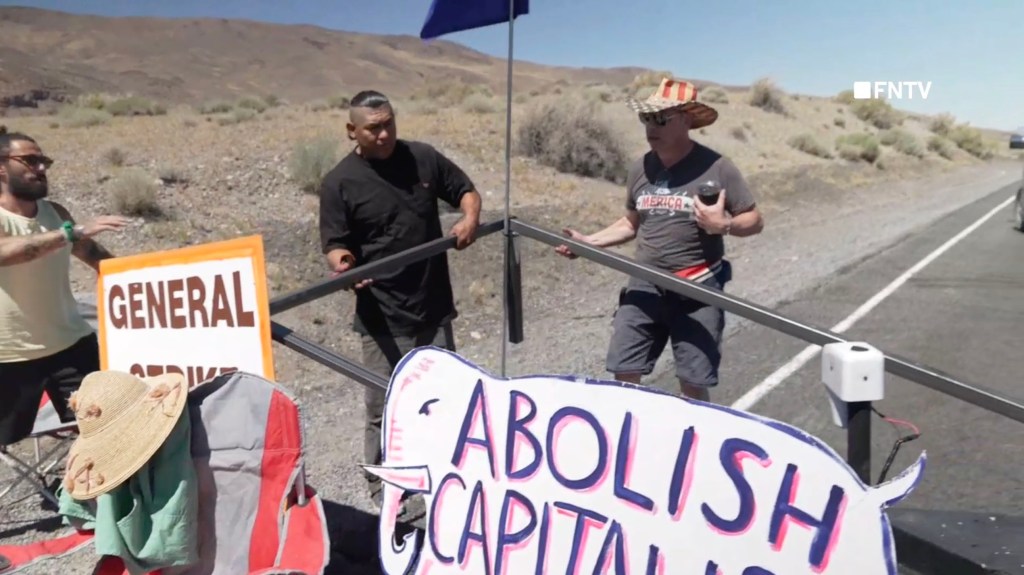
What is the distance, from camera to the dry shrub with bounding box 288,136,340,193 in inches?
506

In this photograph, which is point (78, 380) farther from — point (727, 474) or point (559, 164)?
point (559, 164)

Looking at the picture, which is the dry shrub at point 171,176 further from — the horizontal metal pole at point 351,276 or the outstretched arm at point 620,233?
the horizontal metal pole at point 351,276

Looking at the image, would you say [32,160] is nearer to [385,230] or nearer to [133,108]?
[385,230]

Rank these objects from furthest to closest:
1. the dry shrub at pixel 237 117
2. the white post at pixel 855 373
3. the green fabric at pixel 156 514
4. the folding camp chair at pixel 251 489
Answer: the dry shrub at pixel 237 117
the folding camp chair at pixel 251 489
the green fabric at pixel 156 514
the white post at pixel 855 373

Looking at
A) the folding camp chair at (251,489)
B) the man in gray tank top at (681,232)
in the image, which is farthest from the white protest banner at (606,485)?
the man in gray tank top at (681,232)

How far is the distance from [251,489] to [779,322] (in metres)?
1.63

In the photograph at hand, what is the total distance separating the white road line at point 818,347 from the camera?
534 cm

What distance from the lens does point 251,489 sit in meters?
2.62

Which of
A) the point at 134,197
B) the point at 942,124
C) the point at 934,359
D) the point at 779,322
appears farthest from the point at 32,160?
the point at 942,124

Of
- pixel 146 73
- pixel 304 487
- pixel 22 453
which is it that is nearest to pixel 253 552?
pixel 304 487

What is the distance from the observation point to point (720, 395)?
5.36m

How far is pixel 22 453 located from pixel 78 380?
1.42 meters

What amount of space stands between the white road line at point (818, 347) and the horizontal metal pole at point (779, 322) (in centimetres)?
126

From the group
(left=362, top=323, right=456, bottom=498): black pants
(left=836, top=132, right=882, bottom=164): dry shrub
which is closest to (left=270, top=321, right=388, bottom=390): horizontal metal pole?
(left=362, top=323, right=456, bottom=498): black pants
